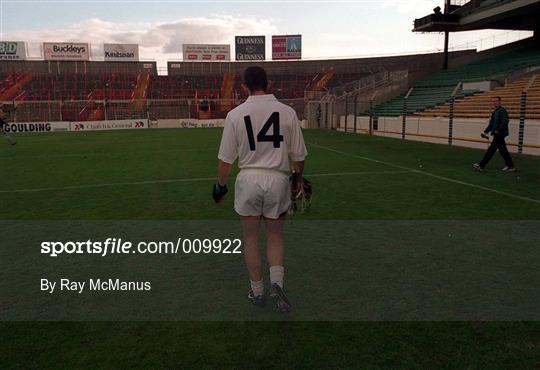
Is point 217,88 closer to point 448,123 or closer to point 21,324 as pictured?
point 448,123

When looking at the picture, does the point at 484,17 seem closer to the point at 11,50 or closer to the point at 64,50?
the point at 64,50

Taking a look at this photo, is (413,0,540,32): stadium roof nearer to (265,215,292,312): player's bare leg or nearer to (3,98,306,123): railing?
(3,98,306,123): railing

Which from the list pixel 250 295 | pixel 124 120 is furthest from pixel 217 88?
pixel 250 295

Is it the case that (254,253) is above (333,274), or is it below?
above

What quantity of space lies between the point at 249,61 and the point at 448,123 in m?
47.0

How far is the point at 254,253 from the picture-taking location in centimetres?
408

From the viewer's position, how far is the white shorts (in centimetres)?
384

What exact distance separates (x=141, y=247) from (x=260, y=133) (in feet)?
9.48

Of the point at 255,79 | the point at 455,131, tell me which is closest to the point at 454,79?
the point at 455,131

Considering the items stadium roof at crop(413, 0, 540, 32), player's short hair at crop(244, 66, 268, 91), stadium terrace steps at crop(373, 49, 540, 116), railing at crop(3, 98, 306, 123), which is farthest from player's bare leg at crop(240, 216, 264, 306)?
railing at crop(3, 98, 306, 123)

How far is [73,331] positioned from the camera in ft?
11.9

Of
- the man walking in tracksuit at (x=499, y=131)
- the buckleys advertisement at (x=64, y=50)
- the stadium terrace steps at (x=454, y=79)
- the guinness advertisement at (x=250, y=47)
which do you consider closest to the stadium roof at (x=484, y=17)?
the stadium terrace steps at (x=454, y=79)

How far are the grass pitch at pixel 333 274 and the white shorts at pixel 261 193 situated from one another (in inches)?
36.7

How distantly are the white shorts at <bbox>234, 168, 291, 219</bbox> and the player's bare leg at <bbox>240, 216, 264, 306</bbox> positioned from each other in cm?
11
